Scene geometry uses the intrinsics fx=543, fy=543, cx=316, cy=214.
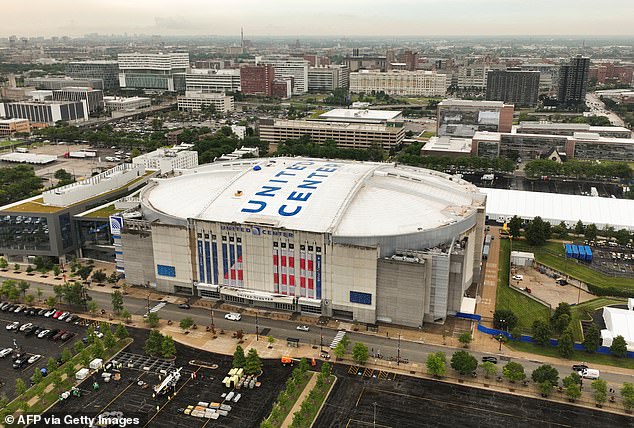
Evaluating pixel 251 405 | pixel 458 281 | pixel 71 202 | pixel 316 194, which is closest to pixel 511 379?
pixel 458 281

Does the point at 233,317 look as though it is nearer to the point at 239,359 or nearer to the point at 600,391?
the point at 239,359

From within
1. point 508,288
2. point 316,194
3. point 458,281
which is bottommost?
point 508,288

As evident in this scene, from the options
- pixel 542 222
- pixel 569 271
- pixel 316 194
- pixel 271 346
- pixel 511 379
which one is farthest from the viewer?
pixel 542 222

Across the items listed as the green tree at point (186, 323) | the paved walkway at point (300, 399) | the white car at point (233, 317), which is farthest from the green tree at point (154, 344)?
the paved walkway at point (300, 399)

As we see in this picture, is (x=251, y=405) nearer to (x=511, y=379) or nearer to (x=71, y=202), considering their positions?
(x=511, y=379)

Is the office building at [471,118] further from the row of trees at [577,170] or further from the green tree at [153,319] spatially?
the green tree at [153,319]

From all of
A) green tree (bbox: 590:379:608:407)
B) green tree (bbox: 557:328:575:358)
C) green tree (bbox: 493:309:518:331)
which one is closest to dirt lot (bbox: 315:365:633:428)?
green tree (bbox: 590:379:608:407)

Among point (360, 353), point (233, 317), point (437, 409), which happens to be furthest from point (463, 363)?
point (233, 317)
